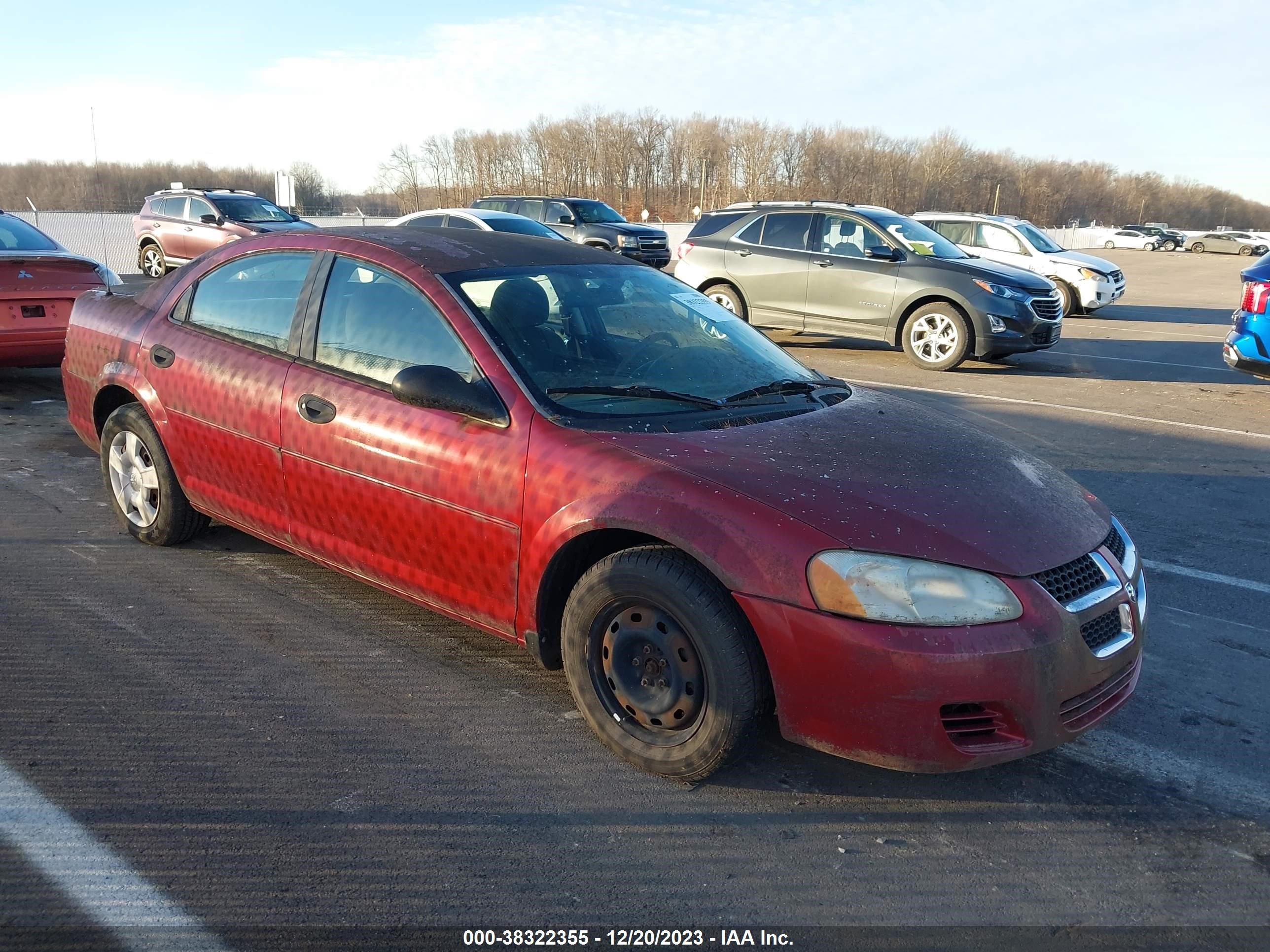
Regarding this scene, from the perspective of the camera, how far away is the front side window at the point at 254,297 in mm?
4141

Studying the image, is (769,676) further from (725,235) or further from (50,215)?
(50,215)

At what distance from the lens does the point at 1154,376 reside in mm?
11125

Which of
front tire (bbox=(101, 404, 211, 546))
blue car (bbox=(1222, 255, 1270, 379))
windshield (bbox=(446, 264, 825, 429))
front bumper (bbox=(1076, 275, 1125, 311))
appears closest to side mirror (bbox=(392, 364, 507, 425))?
windshield (bbox=(446, 264, 825, 429))

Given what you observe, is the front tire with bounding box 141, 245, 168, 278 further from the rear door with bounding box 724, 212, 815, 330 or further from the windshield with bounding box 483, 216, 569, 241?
the rear door with bounding box 724, 212, 815, 330

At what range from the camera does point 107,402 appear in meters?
5.03

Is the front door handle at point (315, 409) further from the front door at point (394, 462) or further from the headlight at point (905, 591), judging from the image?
the headlight at point (905, 591)

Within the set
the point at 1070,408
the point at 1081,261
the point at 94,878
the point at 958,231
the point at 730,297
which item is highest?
the point at 958,231

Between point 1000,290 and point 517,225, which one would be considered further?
point 517,225

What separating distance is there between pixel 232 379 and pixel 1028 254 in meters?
15.9

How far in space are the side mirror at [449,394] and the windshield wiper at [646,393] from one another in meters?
0.21

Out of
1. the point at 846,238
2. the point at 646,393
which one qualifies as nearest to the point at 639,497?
the point at 646,393

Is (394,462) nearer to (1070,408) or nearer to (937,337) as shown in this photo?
(1070,408)

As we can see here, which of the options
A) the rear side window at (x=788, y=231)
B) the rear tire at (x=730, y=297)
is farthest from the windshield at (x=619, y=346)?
the rear tire at (x=730, y=297)

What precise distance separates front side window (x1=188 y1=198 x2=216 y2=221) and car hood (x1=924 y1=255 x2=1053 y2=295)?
559 inches
